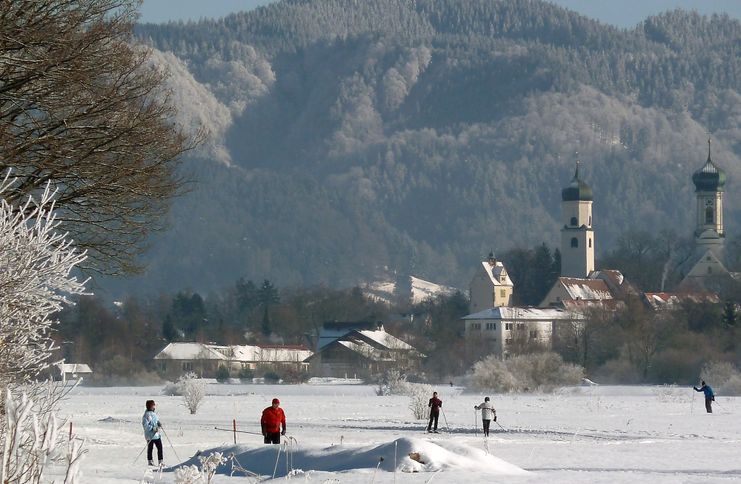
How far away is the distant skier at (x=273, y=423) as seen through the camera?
2820cm

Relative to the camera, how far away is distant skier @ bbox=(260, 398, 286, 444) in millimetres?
28203

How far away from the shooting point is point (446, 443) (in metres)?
27.8

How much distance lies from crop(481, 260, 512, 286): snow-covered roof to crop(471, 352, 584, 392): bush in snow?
9796cm

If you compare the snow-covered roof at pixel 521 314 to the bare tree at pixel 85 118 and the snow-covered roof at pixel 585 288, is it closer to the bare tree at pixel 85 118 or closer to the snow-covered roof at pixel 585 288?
the snow-covered roof at pixel 585 288

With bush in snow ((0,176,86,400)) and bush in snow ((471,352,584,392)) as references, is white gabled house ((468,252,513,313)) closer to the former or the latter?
bush in snow ((471,352,584,392))

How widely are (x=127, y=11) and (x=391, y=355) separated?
109 m

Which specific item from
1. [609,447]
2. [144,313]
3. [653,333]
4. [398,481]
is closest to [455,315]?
[144,313]

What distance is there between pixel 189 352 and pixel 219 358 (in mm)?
3533

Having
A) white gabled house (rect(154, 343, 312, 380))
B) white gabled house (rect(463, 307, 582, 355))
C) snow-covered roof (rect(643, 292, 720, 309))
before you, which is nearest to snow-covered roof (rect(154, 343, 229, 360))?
white gabled house (rect(154, 343, 312, 380))

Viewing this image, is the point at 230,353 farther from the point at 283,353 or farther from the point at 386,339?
the point at 386,339

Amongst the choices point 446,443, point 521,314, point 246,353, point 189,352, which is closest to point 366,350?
point 246,353

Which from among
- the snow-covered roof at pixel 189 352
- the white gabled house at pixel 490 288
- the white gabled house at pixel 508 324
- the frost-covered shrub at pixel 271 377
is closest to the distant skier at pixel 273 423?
the frost-covered shrub at pixel 271 377

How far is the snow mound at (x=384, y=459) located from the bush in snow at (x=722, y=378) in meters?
62.2

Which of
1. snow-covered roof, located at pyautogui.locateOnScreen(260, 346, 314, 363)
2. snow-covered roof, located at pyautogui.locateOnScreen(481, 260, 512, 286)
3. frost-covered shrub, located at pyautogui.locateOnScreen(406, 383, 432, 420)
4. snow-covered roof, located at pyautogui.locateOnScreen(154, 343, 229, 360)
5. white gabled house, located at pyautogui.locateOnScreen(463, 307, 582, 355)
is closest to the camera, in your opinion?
frost-covered shrub, located at pyautogui.locateOnScreen(406, 383, 432, 420)
